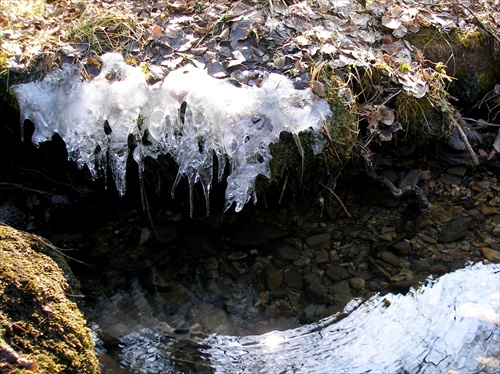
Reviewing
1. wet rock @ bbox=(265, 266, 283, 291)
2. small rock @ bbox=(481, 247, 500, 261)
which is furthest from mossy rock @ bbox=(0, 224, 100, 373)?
small rock @ bbox=(481, 247, 500, 261)

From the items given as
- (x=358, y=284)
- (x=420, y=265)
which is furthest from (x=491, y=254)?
(x=358, y=284)

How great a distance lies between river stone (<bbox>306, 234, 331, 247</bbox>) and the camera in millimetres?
3914

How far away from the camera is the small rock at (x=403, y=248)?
382 cm

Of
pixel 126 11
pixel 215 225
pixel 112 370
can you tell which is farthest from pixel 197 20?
pixel 112 370

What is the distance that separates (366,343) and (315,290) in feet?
1.74

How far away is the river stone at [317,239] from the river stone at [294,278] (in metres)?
0.28

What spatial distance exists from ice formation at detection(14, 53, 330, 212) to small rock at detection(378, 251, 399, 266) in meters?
1.09

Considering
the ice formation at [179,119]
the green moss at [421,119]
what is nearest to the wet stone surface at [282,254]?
the green moss at [421,119]

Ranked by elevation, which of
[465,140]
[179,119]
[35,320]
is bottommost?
[465,140]

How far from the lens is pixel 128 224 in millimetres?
4078

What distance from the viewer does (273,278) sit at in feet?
12.1

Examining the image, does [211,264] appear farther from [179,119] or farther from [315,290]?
[179,119]

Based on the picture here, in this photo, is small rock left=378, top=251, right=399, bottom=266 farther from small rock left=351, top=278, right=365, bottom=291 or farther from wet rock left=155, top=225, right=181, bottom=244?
wet rock left=155, top=225, right=181, bottom=244

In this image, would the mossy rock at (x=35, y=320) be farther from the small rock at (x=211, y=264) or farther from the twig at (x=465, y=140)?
the twig at (x=465, y=140)
